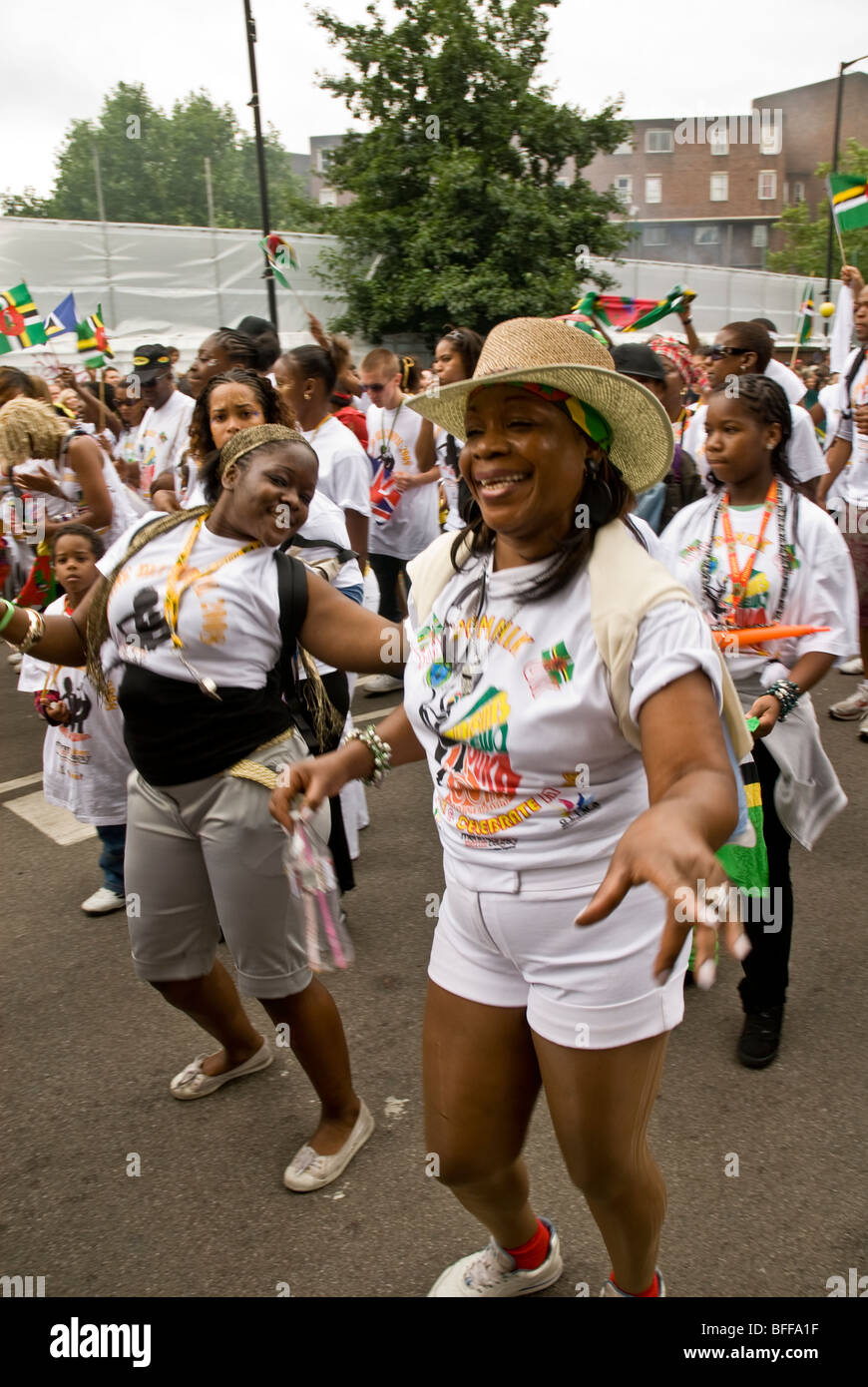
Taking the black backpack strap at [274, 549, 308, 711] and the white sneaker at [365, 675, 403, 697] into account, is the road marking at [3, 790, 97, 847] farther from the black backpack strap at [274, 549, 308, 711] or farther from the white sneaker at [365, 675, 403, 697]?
the black backpack strap at [274, 549, 308, 711]

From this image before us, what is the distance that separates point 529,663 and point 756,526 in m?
1.63

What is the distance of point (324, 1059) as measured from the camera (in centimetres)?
274

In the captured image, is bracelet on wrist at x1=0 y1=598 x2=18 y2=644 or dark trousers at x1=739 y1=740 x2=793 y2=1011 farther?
dark trousers at x1=739 y1=740 x2=793 y2=1011

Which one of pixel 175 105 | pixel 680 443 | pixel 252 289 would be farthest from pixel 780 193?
pixel 680 443

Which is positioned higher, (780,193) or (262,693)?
(780,193)

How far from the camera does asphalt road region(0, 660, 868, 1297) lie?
8.03 ft

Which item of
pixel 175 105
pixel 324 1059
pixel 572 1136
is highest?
pixel 175 105

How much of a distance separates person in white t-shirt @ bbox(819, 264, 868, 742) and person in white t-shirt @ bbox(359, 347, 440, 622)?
2411mm

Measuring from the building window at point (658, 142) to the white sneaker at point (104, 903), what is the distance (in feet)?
217

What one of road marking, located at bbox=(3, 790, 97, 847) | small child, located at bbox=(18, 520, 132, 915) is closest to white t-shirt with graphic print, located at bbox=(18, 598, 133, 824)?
small child, located at bbox=(18, 520, 132, 915)

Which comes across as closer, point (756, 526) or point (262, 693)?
point (262, 693)

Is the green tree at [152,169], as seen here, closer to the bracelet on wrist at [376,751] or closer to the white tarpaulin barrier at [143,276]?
the white tarpaulin barrier at [143,276]
